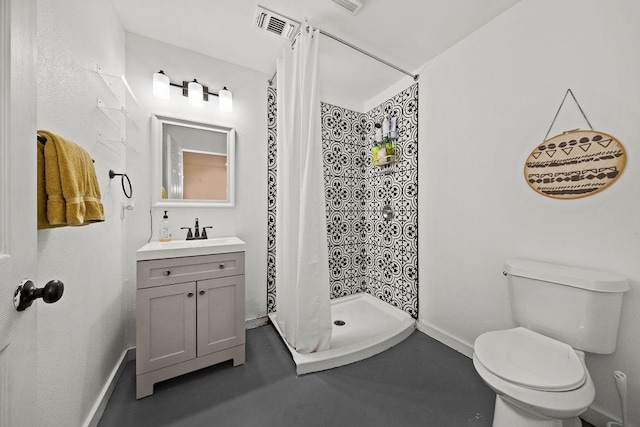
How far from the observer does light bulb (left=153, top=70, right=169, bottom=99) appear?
1760 mm

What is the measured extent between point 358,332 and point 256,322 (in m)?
0.95

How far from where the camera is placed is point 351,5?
149 cm

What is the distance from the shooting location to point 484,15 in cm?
159

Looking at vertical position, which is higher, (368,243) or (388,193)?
(388,193)

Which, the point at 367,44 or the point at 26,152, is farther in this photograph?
the point at 367,44

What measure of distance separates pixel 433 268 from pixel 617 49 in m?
1.67

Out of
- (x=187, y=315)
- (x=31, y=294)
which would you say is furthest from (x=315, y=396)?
(x=31, y=294)

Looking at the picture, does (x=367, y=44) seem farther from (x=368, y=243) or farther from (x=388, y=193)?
(x=368, y=243)

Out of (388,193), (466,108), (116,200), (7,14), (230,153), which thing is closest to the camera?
(7,14)

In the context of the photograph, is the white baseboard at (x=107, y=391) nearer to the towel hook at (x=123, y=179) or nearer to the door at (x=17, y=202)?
the door at (x=17, y=202)

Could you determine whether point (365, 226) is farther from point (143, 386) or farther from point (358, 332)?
point (143, 386)

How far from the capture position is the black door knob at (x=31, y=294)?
525 millimetres

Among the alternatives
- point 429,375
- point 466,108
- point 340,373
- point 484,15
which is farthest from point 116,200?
point 484,15

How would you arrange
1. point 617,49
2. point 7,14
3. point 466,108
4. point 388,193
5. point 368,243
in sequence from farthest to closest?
1. point 368,243
2. point 388,193
3. point 466,108
4. point 617,49
5. point 7,14
